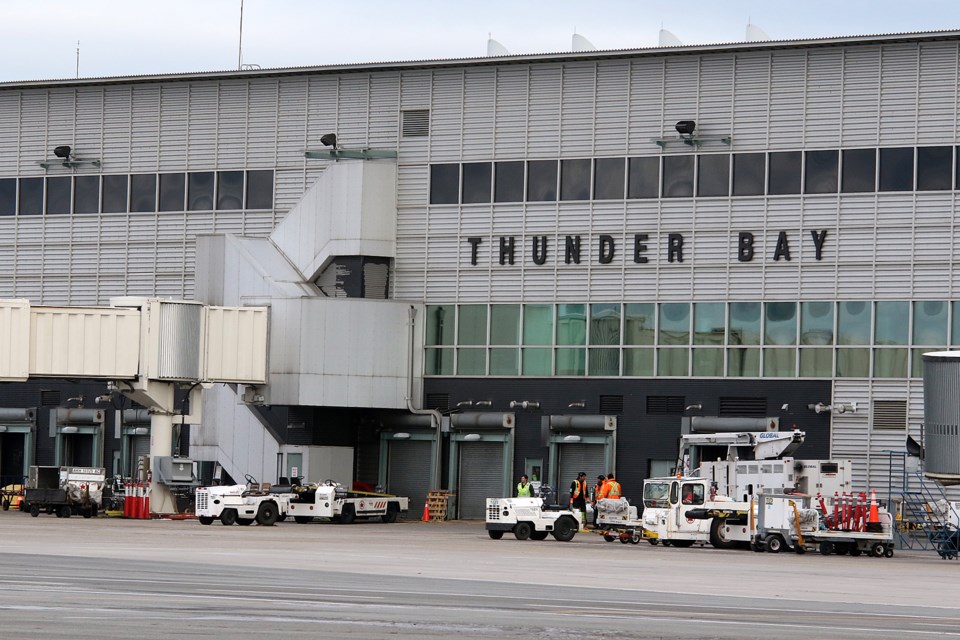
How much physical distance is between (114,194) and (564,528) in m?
29.9

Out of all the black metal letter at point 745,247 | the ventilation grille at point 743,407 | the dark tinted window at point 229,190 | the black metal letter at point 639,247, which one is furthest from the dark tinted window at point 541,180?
the dark tinted window at point 229,190

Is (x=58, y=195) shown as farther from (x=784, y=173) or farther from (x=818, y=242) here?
(x=818, y=242)

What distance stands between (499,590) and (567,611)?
427 cm

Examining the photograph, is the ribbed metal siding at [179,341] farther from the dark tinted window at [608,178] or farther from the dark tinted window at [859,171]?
the dark tinted window at [859,171]

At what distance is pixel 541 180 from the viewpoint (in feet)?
208

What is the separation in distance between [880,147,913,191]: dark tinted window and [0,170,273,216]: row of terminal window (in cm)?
2363

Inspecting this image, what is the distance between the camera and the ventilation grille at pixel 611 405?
61.9m

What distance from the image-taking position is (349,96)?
2611 inches

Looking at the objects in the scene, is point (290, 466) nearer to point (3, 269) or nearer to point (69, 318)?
point (69, 318)

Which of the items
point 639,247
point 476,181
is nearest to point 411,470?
point 476,181

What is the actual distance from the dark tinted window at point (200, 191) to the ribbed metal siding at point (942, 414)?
32991 mm

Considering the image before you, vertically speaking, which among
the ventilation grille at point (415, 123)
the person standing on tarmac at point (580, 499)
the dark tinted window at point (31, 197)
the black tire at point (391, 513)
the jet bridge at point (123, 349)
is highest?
the ventilation grille at point (415, 123)

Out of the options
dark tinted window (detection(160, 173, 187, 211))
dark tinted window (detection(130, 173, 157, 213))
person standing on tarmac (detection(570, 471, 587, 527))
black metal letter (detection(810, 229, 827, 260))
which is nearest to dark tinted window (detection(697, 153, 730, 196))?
black metal letter (detection(810, 229, 827, 260))

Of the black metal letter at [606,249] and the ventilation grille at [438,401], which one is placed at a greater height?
the black metal letter at [606,249]
